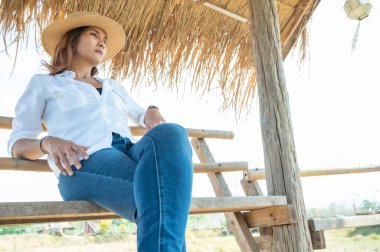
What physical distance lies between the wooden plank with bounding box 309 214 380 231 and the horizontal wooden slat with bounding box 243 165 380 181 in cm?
44

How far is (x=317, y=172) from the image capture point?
110 inches

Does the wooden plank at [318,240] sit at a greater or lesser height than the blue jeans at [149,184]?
lesser

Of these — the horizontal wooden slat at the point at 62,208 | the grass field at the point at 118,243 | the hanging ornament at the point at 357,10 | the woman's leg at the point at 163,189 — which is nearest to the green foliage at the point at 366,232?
the grass field at the point at 118,243

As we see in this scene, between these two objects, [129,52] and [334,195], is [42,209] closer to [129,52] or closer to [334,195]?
[129,52]

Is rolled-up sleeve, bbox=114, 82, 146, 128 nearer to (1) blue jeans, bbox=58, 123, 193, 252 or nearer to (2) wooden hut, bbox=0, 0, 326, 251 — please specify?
(1) blue jeans, bbox=58, 123, 193, 252

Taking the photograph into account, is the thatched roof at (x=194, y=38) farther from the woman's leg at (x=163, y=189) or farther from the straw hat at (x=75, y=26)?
the woman's leg at (x=163, y=189)

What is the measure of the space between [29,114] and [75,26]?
20.5 inches

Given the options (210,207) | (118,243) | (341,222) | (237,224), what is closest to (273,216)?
(237,224)

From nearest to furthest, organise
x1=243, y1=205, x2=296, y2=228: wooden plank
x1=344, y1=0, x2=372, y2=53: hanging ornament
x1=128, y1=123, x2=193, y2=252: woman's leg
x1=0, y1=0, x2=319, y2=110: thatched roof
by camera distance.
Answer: x1=128, y1=123, x2=193, y2=252: woman's leg
x1=243, y1=205, x2=296, y2=228: wooden plank
x1=0, y1=0, x2=319, y2=110: thatched roof
x1=344, y1=0, x2=372, y2=53: hanging ornament

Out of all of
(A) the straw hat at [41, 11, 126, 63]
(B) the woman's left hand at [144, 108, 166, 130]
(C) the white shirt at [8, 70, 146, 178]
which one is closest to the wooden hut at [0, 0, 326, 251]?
(A) the straw hat at [41, 11, 126, 63]

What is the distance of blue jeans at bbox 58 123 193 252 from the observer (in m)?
1.05

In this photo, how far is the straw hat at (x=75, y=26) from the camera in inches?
71.4

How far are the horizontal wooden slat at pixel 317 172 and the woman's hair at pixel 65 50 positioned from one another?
115cm

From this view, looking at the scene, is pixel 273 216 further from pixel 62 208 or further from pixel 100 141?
pixel 62 208
